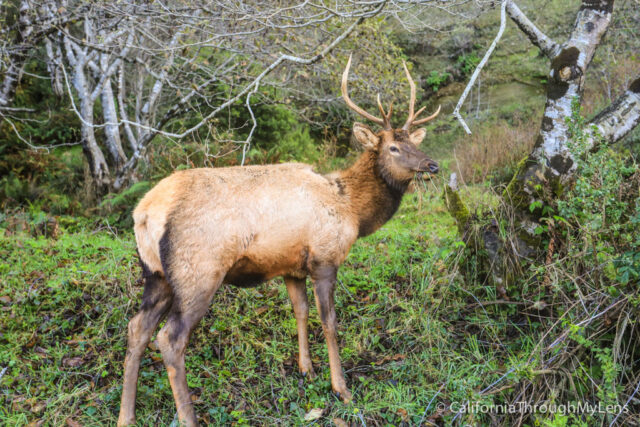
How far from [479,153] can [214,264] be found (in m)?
7.23

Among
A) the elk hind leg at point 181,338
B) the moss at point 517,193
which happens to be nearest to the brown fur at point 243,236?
the elk hind leg at point 181,338

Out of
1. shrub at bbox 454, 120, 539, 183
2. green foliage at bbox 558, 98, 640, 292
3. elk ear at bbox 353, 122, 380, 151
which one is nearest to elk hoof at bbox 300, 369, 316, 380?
elk ear at bbox 353, 122, 380, 151

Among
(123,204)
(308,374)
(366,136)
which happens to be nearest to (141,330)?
(308,374)

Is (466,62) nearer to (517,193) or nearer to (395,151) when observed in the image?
(517,193)

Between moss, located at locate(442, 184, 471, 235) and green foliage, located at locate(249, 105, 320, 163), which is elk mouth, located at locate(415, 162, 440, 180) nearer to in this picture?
moss, located at locate(442, 184, 471, 235)

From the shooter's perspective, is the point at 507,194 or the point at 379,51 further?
the point at 379,51

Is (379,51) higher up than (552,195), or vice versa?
(379,51)

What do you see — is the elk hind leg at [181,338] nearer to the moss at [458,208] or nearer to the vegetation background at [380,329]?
the vegetation background at [380,329]

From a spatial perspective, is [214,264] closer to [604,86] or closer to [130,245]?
[130,245]

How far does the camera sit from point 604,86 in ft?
37.2

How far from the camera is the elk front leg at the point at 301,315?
174 inches

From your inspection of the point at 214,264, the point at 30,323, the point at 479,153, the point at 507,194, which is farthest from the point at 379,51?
the point at 30,323

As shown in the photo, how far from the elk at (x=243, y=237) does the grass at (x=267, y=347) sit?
0.32 m

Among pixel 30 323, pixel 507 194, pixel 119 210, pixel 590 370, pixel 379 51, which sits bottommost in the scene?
pixel 119 210
